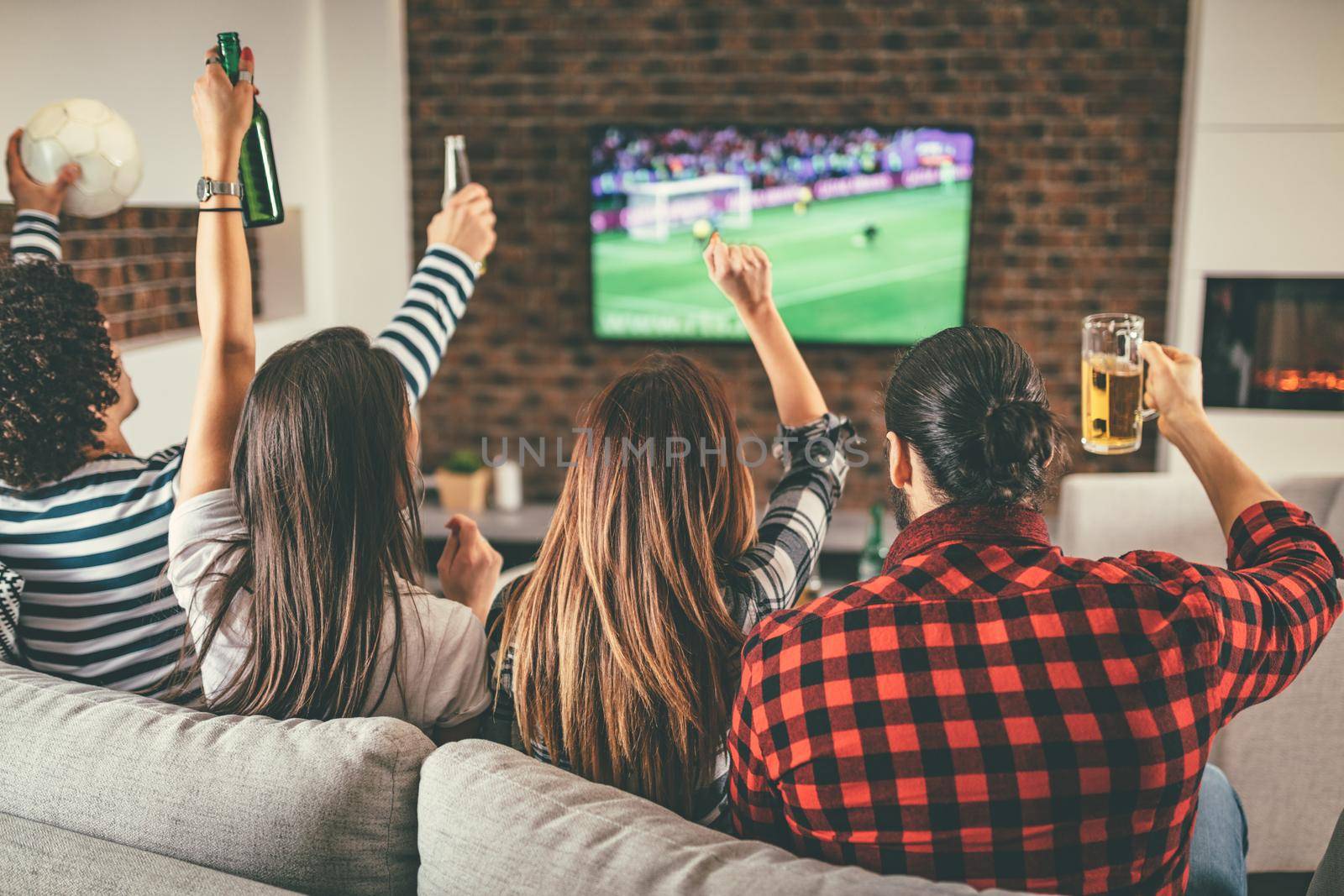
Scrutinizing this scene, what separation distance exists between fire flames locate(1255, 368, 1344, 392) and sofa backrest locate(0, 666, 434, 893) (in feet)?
11.5

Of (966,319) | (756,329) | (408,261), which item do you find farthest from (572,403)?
(756,329)

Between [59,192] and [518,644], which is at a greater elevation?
[59,192]

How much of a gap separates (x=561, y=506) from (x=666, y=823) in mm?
381

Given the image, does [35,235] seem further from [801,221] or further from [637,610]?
[801,221]

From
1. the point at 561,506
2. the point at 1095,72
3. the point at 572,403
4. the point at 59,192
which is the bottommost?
the point at 572,403

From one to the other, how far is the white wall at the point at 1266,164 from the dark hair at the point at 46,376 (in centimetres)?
337

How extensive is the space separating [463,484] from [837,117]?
198 centimetres

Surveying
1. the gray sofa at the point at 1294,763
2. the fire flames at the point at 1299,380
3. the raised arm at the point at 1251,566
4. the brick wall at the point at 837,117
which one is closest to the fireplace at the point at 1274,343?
the fire flames at the point at 1299,380

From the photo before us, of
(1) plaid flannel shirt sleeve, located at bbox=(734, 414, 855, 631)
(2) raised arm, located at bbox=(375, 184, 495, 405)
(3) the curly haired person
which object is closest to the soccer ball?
(3) the curly haired person

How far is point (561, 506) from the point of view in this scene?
3.97 ft

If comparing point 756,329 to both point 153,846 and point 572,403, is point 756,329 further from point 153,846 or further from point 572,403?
point 572,403

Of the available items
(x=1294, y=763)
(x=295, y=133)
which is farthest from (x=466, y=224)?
(x=295, y=133)

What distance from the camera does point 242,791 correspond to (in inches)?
40.4

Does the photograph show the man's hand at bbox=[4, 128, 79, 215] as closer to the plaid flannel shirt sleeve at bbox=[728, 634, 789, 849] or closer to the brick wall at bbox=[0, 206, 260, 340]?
the brick wall at bbox=[0, 206, 260, 340]
